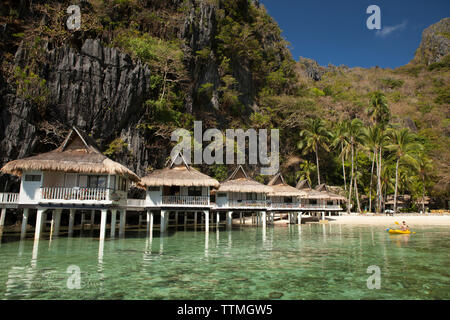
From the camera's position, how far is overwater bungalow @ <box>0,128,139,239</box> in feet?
48.6

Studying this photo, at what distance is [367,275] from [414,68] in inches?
3515

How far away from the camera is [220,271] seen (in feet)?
29.7

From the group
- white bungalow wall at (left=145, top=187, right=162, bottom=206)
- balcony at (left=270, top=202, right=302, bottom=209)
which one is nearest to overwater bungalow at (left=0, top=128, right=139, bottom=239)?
white bungalow wall at (left=145, top=187, right=162, bottom=206)

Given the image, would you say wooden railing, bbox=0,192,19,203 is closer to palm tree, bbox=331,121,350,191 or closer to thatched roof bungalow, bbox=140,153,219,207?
thatched roof bungalow, bbox=140,153,219,207

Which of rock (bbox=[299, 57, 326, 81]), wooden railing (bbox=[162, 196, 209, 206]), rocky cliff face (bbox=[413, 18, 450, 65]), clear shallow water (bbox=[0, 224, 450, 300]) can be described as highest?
rocky cliff face (bbox=[413, 18, 450, 65])

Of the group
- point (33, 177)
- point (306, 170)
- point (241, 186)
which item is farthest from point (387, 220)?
point (33, 177)

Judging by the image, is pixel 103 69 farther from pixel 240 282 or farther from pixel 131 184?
pixel 240 282

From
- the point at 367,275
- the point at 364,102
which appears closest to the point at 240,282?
the point at 367,275

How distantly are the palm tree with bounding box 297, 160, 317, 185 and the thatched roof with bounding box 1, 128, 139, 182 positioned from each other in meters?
28.6

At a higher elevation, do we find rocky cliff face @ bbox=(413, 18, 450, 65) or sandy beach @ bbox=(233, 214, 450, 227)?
rocky cliff face @ bbox=(413, 18, 450, 65)

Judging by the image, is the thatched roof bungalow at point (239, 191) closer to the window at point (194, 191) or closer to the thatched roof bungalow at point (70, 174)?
the window at point (194, 191)

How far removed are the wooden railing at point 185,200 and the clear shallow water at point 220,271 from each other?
5.06 m

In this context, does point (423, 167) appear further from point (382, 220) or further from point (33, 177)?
point (33, 177)

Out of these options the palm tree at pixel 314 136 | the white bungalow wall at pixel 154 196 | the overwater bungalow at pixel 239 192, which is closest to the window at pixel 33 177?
the white bungalow wall at pixel 154 196
